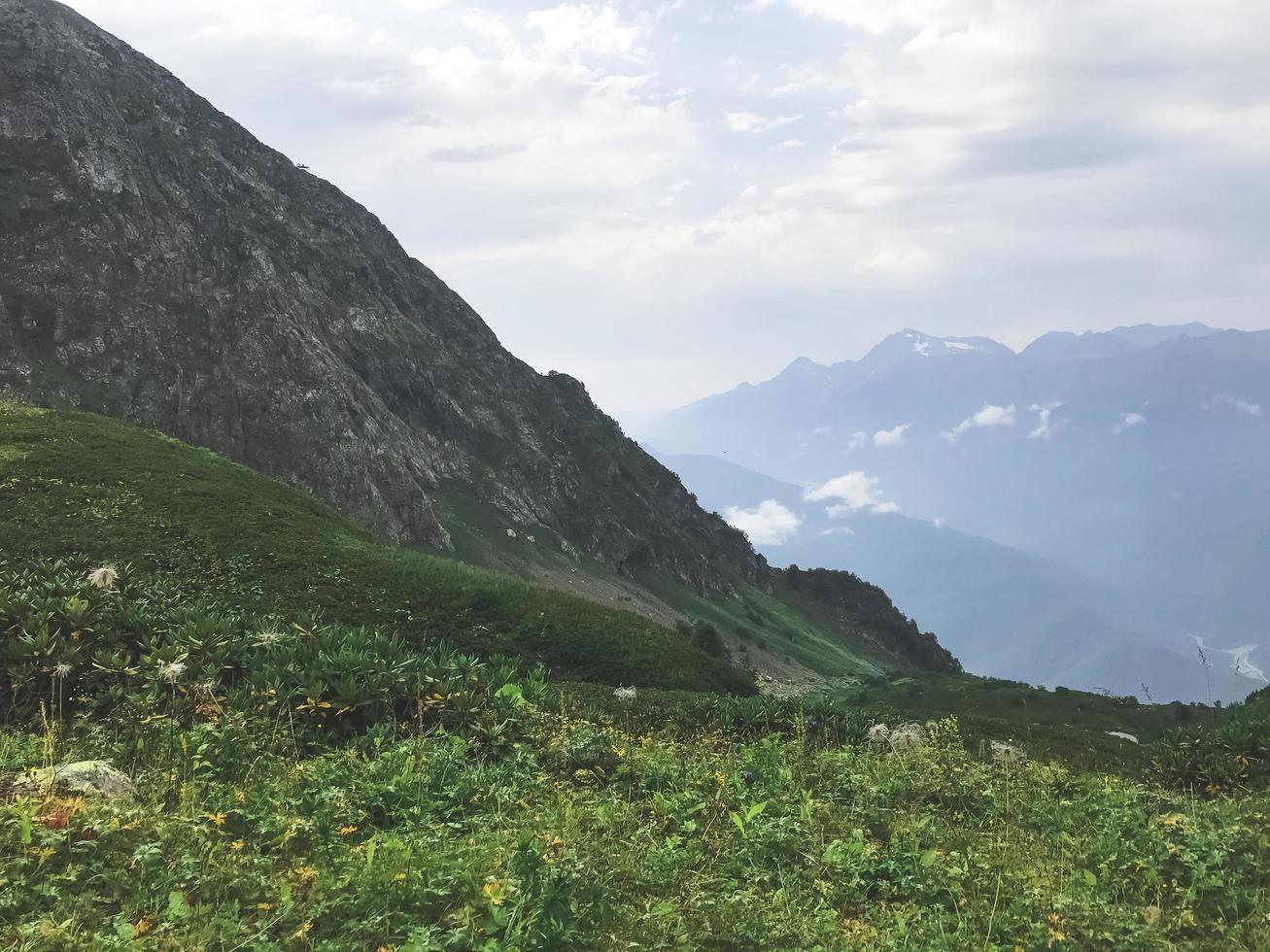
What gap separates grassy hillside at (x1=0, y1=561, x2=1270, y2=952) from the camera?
7.39 metres

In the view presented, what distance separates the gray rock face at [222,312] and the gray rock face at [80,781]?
70.1 metres

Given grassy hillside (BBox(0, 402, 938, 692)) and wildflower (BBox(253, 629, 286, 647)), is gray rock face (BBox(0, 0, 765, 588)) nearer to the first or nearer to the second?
grassy hillside (BBox(0, 402, 938, 692))

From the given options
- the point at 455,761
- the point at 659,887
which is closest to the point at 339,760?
the point at 455,761

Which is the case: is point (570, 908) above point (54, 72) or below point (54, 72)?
below

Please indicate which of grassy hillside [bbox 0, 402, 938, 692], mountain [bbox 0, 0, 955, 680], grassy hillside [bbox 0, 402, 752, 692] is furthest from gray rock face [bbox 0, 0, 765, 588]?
grassy hillside [bbox 0, 402, 752, 692]

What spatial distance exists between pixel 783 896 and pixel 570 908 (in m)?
2.52

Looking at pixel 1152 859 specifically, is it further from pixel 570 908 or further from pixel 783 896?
pixel 570 908

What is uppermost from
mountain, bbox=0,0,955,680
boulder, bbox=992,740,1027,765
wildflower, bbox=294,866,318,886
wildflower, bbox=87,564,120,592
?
mountain, bbox=0,0,955,680

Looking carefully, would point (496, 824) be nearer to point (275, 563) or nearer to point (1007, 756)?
point (1007, 756)

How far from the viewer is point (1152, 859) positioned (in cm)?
940

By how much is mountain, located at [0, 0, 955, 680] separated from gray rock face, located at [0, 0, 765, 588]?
26cm

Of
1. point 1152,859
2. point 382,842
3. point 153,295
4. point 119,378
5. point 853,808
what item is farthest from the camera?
point 153,295

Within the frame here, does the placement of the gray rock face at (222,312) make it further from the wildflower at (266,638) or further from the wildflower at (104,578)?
the wildflower at (266,638)

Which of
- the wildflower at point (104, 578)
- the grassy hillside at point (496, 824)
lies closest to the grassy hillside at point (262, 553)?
the wildflower at point (104, 578)
